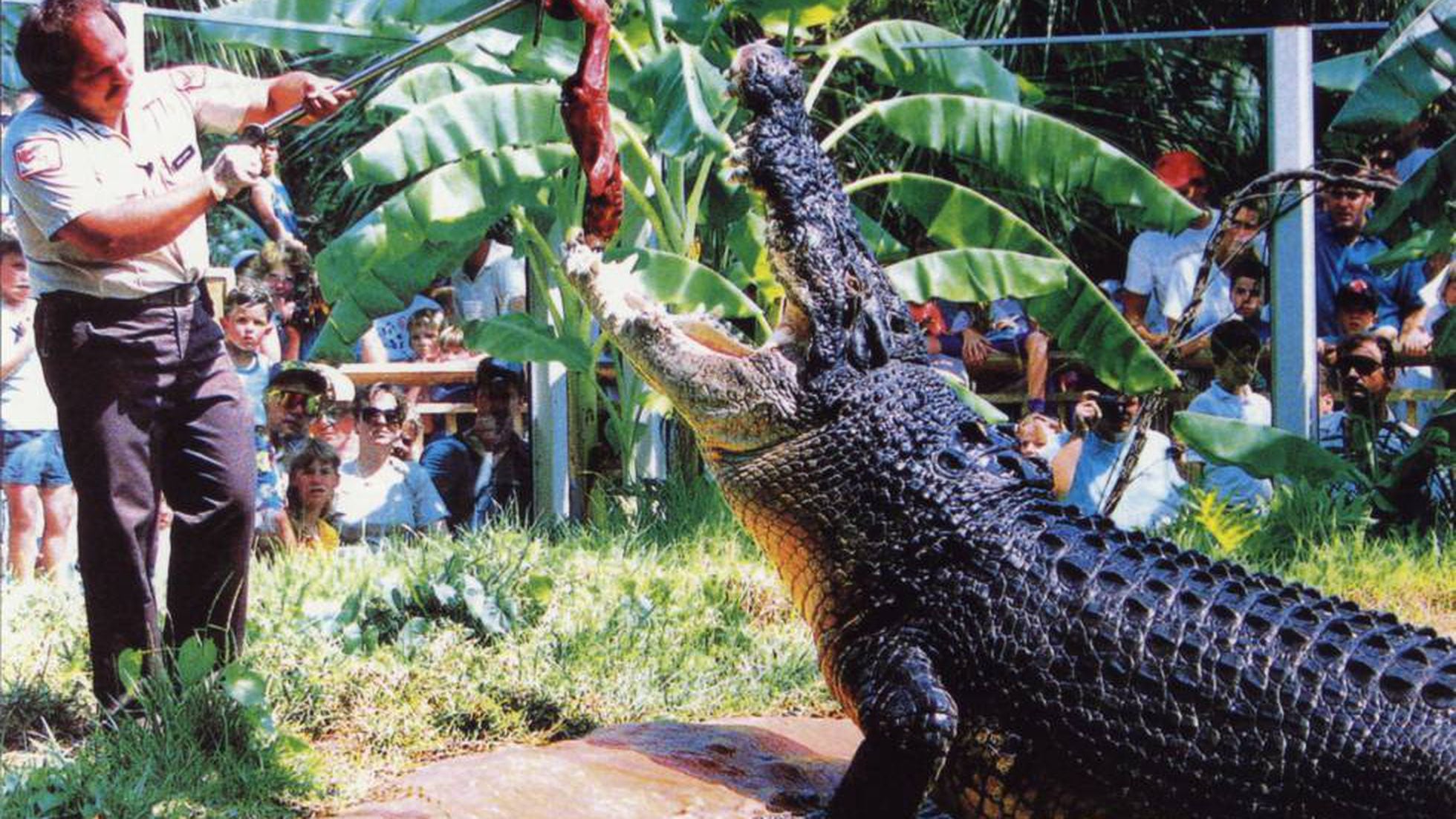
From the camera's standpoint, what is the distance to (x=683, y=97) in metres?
5.67

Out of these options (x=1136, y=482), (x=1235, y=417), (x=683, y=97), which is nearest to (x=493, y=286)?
(x=683, y=97)

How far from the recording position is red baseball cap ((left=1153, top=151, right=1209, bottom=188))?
734cm

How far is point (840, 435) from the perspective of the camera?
136 inches

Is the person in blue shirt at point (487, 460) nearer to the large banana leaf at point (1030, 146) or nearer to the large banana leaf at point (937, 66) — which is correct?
the large banana leaf at point (1030, 146)

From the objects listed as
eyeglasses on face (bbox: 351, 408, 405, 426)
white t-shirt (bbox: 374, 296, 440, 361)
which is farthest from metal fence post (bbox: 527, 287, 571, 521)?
eyeglasses on face (bbox: 351, 408, 405, 426)

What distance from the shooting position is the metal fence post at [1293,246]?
719cm

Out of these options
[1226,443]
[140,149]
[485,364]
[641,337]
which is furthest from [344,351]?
[1226,443]

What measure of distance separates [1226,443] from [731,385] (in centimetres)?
357

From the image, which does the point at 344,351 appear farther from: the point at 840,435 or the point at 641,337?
the point at 840,435

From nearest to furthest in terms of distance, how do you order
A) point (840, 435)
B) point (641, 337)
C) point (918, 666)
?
point (918, 666), point (840, 435), point (641, 337)

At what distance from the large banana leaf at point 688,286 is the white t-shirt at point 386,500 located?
133 cm

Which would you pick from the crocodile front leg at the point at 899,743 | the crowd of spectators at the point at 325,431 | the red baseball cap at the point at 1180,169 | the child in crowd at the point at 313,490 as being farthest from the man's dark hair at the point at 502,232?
the crocodile front leg at the point at 899,743

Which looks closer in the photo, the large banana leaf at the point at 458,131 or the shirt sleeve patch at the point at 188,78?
the shirt sleeve patch at the point at 188,78

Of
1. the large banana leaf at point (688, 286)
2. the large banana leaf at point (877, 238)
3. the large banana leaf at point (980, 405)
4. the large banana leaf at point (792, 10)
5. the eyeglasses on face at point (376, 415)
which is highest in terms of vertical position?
the large banana leaf at point (792, 10)
